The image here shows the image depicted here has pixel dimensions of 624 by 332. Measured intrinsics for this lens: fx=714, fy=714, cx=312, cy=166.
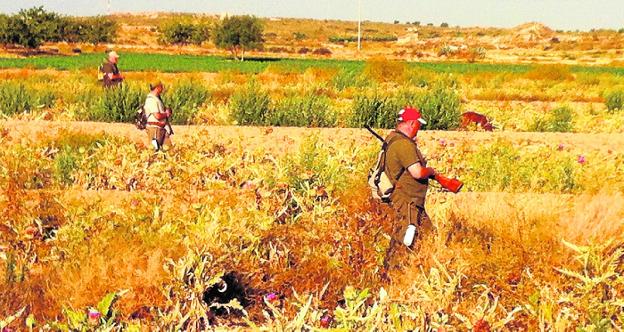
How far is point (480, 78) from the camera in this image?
30.4 meters

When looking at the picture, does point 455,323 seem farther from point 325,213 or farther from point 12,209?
point 12,209

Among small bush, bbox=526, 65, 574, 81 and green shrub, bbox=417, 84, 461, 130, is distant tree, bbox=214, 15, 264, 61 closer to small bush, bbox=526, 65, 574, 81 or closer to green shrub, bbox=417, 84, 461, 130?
small bush, bbox=526, 65, 574, 81

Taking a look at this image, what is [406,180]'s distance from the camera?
549 centimetres

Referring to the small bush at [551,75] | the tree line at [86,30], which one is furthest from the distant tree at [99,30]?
the small bush at [551,75]

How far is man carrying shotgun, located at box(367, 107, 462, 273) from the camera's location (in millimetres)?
5367

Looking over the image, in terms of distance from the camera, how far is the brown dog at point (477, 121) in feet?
46.8

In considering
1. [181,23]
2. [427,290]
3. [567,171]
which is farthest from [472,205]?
[181,23]

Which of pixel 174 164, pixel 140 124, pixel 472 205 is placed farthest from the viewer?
pixel 140 124

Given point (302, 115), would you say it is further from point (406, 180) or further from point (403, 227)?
point (403, 227)

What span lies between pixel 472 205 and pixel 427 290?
1811 millimetres

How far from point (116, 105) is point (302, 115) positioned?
365 cm

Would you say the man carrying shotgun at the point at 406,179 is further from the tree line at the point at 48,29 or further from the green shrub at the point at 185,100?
the tree line at the point at 48,29

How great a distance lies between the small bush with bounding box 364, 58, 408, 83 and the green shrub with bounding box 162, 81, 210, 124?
12170 millimetres

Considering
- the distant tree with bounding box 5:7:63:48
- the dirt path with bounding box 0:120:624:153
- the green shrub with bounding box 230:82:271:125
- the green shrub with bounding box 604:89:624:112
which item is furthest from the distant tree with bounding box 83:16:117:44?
the dirt path with bounding box 0:120:624:153
